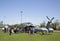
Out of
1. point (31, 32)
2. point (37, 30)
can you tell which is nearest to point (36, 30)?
point (37, 30)

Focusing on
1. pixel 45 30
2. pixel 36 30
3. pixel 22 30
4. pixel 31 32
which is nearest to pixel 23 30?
pixel 22 30

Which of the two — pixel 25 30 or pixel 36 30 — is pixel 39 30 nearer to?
pixel 36 30

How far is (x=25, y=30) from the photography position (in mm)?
47969

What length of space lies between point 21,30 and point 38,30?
6.87 m

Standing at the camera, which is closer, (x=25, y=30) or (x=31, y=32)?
(x=31, y=32)

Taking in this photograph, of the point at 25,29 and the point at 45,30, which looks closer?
the point at 45,30

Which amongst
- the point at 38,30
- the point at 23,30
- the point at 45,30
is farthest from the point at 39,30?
the point at 23,30

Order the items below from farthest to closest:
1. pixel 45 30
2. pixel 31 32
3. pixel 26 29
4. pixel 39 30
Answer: pixel 26 29, pixel 39 30, pixel 45 30, pixel 31 32

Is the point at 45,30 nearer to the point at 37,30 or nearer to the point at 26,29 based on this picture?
the point at 37,30

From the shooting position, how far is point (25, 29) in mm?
47938

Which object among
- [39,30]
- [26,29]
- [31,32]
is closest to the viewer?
[31,32]

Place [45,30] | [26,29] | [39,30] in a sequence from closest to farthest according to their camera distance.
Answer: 1. [45,30]
2. [39,30]
3. [26,29]

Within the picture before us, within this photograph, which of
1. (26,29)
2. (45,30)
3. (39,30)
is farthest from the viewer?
(26,29)

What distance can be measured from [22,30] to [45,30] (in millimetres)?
10421
